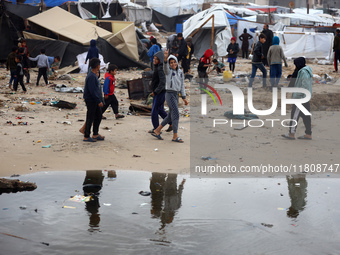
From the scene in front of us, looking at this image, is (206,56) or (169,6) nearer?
(206,56)

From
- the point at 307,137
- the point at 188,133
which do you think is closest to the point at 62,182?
the point at 188,133

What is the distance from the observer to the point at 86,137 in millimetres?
7633

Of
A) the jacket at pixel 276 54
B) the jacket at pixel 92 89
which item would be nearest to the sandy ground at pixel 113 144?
the jacket at pixel 92 89

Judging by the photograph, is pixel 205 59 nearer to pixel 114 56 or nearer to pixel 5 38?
pixel 114 56

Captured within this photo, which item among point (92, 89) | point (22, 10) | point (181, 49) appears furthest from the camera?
point (22, 10)

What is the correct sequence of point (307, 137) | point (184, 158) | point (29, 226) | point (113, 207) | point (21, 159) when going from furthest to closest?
A: point (307, 137) < point (184, 158) < point (21, 159) < point (113, 207) < point (29, 226)

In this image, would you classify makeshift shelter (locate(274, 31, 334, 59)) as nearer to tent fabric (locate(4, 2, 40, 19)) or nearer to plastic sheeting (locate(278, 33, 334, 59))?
plastic sheeting (locate(278, 33, 334, 59))

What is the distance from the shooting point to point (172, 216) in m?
4.97

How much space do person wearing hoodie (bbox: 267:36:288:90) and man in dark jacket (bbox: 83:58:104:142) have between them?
652 centimetres

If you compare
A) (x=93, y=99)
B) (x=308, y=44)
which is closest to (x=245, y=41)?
(x=308, y=44)

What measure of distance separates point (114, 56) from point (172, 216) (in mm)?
13282

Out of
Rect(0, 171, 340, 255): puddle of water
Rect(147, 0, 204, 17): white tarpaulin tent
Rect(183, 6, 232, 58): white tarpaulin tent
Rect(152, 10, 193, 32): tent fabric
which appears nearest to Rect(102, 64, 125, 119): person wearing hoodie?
Rect(0, 171, 340, 255): puddle of water

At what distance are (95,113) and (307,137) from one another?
12.4ft

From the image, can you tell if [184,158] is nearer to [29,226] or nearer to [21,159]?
[21,159]
